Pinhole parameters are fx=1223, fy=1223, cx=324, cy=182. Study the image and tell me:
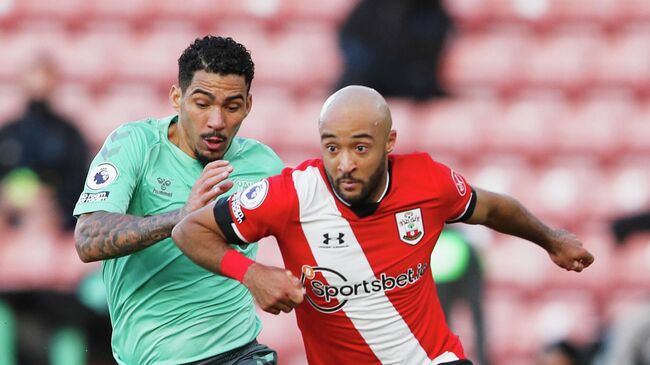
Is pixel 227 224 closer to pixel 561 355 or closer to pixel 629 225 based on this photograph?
pixel 561 355

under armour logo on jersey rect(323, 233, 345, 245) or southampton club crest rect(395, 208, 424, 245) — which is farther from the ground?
southampton club crest rect(395, 208, 424, 245)

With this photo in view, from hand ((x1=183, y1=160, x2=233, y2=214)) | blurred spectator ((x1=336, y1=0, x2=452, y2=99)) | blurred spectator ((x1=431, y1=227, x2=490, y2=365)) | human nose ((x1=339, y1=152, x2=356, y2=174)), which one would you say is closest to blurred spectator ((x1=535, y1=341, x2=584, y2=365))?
blurred spectator ((x1=431, y1=227, x2=490, y2=365))

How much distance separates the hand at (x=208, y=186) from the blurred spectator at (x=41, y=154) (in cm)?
556

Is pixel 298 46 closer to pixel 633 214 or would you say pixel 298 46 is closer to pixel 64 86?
pixel 64 86

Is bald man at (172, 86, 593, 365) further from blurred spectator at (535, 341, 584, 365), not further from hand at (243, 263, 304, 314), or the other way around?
blurred spectator at (535, 341, 584, 365)

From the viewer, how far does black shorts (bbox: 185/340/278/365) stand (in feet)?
A: 15.2

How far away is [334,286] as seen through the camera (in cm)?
441

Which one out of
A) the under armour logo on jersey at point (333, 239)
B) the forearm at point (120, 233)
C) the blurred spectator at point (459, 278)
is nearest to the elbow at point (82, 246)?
the forearm at point (120, 233)

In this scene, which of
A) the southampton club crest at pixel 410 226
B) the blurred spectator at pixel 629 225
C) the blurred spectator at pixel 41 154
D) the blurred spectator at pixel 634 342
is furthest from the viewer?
the blurred spectator at pixel 41 154

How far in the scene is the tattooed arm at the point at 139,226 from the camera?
4242 mm

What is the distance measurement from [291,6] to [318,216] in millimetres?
7152

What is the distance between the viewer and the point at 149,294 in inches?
182

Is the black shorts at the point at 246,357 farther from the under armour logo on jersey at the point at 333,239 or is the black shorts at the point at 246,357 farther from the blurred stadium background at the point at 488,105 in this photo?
→ the blurred stadium background at the point at 488,105

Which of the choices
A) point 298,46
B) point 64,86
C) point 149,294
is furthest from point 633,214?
point 149,294
